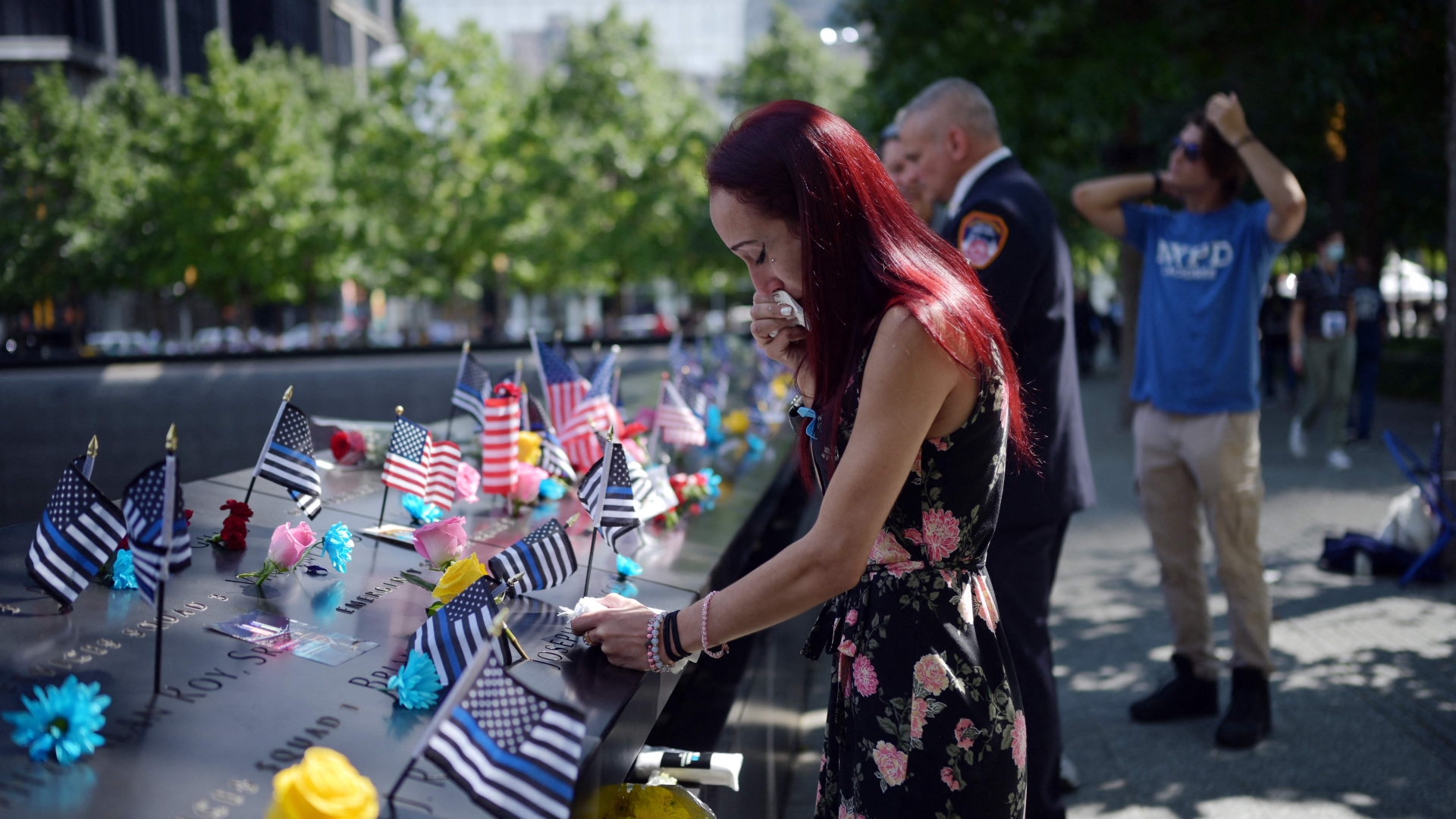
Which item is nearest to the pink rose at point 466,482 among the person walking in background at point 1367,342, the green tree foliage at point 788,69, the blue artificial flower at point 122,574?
the blue artificial flower at point 122,574

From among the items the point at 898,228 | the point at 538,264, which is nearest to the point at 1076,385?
the point at 898,228

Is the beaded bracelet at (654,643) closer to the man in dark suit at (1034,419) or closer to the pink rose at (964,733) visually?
the pink rose at (964,733)

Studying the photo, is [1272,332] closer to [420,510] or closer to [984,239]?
[984,239]

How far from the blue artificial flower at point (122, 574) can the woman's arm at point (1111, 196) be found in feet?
12.2

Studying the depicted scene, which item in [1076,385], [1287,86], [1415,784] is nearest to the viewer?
[1076,385]

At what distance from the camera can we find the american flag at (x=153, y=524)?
5.45ft

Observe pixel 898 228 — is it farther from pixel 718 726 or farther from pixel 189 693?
pixel 718 726

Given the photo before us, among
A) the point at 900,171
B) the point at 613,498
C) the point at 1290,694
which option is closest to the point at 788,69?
the point at 900,171

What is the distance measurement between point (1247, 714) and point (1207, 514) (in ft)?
2.65

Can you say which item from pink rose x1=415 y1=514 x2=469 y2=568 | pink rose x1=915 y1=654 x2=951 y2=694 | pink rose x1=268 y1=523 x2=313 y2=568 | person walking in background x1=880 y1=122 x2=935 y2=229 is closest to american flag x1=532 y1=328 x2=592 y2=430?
person walking in background x1=880 y1=122 x2=935 y2=229

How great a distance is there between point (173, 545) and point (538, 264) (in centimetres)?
2814

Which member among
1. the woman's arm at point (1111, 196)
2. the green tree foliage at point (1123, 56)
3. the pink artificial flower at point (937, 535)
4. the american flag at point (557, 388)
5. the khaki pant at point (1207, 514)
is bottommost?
the khaki pant at point (1207, 514)

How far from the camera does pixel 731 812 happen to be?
8.68ft

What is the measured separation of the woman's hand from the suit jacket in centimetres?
128
